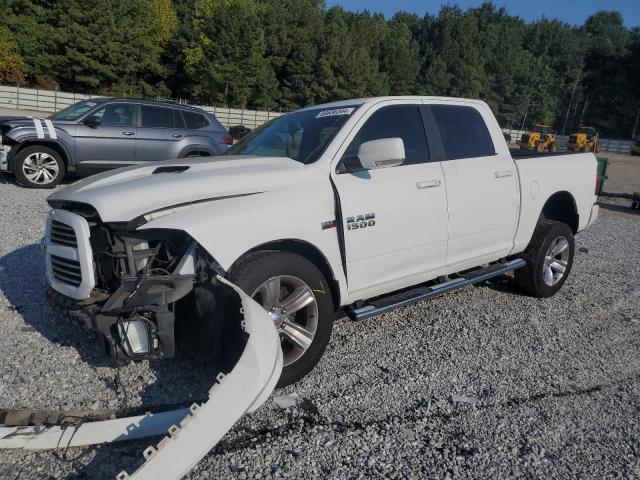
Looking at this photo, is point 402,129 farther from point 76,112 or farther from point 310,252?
point 76,112

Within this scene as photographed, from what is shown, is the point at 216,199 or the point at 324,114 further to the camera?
the point at 324,114

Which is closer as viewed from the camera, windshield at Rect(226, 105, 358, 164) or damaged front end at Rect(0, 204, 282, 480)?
damaged front end at Rect(0, 204, 282, 480)

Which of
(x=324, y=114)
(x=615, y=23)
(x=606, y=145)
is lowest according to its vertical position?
(x=606, y=145)

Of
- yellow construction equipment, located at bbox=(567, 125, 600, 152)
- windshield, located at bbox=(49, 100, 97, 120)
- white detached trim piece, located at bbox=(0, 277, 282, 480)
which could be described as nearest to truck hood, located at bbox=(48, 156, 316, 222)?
white detached trim piece, located at bbox=(0, 277, 282, 480)

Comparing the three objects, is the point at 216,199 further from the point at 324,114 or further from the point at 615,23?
the point at 615,23

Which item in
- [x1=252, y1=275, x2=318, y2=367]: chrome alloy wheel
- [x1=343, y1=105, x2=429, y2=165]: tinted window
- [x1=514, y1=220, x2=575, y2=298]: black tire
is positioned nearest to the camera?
[x1=252, y1=275, x2=318, y2=367]: chrome alloy wheel

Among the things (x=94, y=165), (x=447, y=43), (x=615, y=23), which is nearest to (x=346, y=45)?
(x=447, y=43)

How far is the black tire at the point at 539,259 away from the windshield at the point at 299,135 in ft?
8.32

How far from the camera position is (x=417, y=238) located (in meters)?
3.99

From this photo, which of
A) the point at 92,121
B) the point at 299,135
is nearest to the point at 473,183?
the point at 299,135

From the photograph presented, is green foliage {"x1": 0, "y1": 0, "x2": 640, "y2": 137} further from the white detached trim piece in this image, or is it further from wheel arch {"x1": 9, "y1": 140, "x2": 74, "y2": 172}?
the white detached trim piece

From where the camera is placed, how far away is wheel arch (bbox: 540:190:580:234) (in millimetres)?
5592

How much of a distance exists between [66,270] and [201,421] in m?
1.43

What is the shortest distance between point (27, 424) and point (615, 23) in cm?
13647
